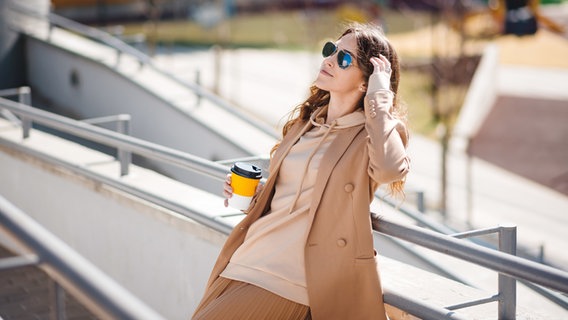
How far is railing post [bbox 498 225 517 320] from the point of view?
11.7ft

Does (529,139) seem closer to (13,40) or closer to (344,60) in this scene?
(13,40)

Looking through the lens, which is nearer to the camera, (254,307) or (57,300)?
(57,300)

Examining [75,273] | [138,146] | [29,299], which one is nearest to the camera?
[75,273]

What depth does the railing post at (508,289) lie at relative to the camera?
3562 mm

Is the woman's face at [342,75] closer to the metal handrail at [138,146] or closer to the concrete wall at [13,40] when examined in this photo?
the metal handrail at [138,146]

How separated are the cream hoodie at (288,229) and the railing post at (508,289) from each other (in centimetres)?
79

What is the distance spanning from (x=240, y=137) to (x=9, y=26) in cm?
519

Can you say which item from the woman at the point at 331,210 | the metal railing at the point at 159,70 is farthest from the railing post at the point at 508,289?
the metal railing at the point at 159,70

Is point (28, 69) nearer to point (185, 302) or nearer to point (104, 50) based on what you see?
point (104, 50)

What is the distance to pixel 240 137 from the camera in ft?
33.8

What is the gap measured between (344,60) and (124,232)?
9.81 feet

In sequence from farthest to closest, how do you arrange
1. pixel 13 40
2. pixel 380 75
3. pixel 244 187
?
pixel 13 40 < pixel 244 187 < pixel 380 75

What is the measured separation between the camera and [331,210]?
3.29 metres

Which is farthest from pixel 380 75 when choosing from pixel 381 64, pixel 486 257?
pixel 486 257
